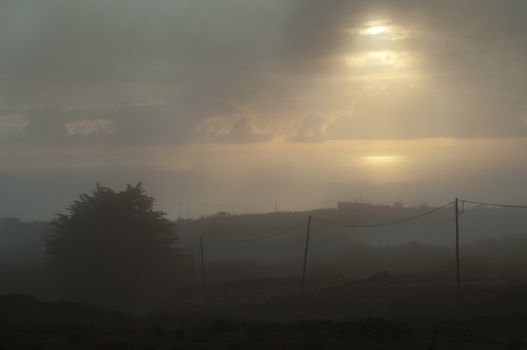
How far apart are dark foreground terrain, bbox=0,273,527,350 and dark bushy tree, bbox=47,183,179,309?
1620 centimetres

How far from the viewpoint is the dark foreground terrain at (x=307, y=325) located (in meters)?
19.5

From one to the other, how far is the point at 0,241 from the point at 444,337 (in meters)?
109

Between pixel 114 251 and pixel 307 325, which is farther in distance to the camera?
pixel 114 251

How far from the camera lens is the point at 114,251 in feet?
171

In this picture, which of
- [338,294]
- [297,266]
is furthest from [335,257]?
[338,294]

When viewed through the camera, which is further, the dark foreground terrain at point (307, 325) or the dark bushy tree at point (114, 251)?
the dark bushy tree at point (114, 251)

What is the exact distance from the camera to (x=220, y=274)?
66.1 metres

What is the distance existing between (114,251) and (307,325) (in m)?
32.7

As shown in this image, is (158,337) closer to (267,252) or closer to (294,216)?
(267,252)

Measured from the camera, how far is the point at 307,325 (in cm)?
2188

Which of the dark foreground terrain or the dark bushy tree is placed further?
the dark bushy tree

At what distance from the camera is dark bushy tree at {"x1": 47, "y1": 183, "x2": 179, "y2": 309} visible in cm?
5136

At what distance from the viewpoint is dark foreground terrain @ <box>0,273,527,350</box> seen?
19531 mm

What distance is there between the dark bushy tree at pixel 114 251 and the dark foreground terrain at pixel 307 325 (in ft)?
53.2
